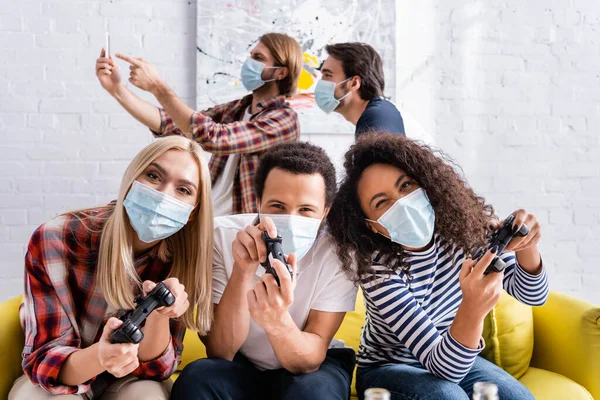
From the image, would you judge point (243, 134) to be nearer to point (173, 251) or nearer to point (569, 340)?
point (173, 251)

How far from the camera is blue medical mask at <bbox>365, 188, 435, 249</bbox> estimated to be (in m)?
1.41

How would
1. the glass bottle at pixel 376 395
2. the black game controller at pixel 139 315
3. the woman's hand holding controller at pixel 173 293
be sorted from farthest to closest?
the woman's hand holding controller at pixel 173 293
the black game controller at pixel 139 315
the glass bottle at pixel 376 395

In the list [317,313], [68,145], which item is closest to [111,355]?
[317,313]

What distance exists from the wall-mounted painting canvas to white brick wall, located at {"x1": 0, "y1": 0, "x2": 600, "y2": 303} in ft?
0.23

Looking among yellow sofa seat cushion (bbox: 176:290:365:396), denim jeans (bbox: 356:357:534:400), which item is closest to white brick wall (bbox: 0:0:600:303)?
yellow sofa seat cushion (bbox: 176:290:365:396)

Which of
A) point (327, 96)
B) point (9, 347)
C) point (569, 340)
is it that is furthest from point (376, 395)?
point (327, 96)

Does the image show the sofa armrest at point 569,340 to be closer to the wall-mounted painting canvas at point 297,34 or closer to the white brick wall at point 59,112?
the wall-mounted painting canvas at point 297,34

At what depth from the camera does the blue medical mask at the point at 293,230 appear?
138 cm

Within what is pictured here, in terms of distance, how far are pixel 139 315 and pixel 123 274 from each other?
299mm

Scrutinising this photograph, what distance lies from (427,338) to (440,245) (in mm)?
262

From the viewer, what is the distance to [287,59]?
7.57 feet

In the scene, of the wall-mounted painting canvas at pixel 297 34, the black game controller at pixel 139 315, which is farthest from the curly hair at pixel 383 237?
the wall-mounted painting canvas at pixel 297 34

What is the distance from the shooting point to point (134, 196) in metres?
1.36

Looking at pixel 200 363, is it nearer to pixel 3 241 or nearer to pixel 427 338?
pixel 427 338
